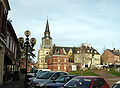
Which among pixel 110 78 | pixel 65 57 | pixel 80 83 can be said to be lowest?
pixel 110 78

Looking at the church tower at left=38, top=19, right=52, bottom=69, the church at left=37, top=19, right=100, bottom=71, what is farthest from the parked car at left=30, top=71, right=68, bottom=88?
the church tower at left=38, top=19, right=52, bottom=69

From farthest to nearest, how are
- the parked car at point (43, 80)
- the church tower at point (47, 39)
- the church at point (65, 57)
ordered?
the church tower at point (47, 39) → the church at point (65, 57) → the parked car at point (43, 80)

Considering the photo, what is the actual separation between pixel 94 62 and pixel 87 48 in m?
9.23

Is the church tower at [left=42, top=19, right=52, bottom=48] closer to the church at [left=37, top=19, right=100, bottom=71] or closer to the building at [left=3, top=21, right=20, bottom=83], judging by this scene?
the church at [left=37, top=19, right=100, bottom=71]

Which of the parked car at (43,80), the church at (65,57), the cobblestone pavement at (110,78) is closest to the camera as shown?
the parked car at (43,80)

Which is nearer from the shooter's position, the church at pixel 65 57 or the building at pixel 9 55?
the building at pixel 9 55

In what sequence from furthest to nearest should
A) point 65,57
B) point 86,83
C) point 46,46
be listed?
point 46,46 → point 65,57 → point 86,83

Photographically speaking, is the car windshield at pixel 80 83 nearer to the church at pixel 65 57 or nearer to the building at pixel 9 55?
the building at pixel 9 55

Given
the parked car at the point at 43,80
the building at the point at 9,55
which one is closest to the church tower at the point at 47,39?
the building at the point at 9,55

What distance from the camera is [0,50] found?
1641cm

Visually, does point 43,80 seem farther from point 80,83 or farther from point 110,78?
point 110,78

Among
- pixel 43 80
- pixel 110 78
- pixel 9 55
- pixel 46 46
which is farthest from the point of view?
pixel 46 46

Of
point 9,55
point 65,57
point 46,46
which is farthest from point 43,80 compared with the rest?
point 46,46

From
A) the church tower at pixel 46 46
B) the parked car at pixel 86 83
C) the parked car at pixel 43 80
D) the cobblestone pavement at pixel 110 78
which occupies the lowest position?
the cobblestone pavement at pixel 110 78
